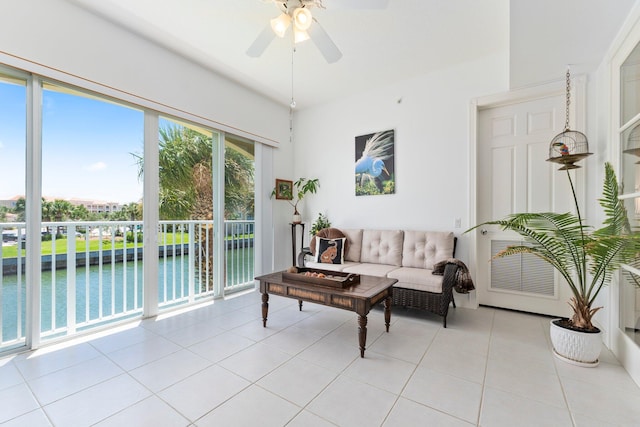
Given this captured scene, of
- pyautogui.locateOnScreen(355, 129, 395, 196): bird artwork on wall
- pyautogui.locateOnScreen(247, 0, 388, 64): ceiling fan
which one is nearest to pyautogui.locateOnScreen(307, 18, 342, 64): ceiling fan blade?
pyautogui.locateOnScreen(247, 0, 388, 64): ceiling fan

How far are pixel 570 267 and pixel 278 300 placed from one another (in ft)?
10.9

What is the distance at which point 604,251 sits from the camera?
75.9 inches

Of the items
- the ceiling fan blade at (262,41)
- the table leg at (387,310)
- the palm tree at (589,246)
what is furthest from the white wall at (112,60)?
the palm tree at (589,246)

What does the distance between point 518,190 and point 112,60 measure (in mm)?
4511

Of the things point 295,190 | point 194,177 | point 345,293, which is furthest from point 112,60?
point 345,293

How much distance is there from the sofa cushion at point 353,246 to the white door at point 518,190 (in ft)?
4.95

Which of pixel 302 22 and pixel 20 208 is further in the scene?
pixel 20 208

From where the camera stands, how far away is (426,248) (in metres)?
3.40

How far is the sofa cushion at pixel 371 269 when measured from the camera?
3.22 m

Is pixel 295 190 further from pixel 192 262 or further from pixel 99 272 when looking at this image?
pixel 99 272

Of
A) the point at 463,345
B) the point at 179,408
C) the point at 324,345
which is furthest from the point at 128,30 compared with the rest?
the point at 463,345

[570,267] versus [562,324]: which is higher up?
[570,267]

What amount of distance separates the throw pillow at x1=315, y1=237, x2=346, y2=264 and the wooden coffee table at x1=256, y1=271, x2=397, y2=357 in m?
0.99

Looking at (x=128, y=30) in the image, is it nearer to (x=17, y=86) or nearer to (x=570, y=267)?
(x=17, y=86)
